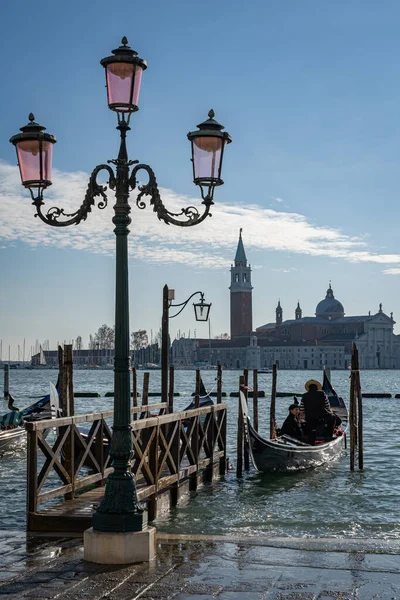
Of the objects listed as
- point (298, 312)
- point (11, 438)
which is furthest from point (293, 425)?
point (298, 312)

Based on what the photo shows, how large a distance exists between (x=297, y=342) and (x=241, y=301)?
1076 cm

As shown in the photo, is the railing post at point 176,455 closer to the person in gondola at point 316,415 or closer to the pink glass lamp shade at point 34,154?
the pink glass lamp shade at point 34,154

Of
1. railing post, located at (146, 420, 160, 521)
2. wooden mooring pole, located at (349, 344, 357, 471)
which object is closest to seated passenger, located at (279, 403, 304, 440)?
wooden mooring pole, located at (349, 344, 357, 471)

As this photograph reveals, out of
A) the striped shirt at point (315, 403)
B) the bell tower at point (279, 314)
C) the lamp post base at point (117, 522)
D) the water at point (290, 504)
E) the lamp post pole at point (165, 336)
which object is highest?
the bell tower at point (279, 314)

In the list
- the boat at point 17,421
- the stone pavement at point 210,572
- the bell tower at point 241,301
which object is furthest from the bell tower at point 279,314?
the stone pavement at point 210,572

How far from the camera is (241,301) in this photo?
366 feet

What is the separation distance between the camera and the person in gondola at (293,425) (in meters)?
12.6

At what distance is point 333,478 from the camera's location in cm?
1207

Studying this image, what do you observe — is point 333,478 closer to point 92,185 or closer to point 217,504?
point 217,504

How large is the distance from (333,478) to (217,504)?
3314mm

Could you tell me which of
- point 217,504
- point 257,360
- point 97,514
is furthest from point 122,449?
point 257,360

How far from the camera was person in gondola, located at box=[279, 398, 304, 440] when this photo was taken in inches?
498

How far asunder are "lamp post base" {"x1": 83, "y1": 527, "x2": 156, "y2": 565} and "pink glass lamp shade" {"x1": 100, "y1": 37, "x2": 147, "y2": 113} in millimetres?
2498

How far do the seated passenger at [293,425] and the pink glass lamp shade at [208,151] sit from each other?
7.84 meters
